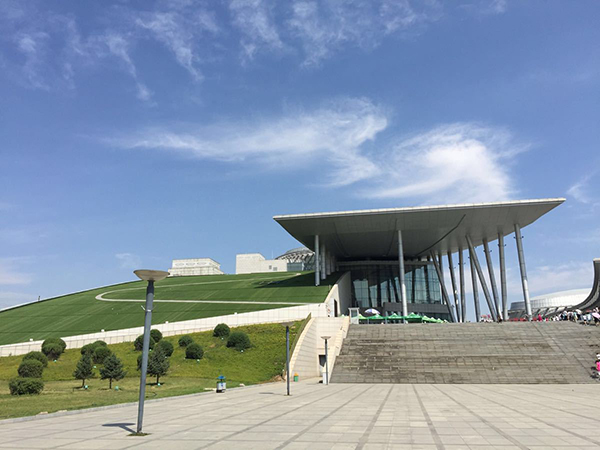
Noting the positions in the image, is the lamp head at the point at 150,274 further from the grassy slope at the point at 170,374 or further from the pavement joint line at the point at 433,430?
the pavement joint line at the point at 433,430

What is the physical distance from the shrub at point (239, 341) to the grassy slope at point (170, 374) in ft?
1.62

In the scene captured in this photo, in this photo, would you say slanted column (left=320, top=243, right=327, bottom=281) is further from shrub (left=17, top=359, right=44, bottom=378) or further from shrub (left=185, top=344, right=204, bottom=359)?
shrub (left=17, top=359, right=44, bottom=378)

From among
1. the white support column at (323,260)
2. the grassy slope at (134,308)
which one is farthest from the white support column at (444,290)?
the grassy slope at (134,308)

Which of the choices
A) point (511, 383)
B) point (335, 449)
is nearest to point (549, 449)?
point (335, 449)

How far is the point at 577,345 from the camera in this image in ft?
96.6

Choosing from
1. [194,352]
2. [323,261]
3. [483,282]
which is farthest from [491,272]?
[194,352]

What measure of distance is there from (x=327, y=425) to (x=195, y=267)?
9322cm

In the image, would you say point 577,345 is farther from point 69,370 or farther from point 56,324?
point 56,324

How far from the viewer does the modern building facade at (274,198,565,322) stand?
47625 mm

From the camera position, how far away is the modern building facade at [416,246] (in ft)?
156

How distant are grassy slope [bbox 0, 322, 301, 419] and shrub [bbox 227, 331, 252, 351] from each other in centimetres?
49

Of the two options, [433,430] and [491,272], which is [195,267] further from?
[433,430]

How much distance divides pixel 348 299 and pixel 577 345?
39098 mm

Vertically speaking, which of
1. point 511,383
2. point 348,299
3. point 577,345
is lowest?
point 511,383
